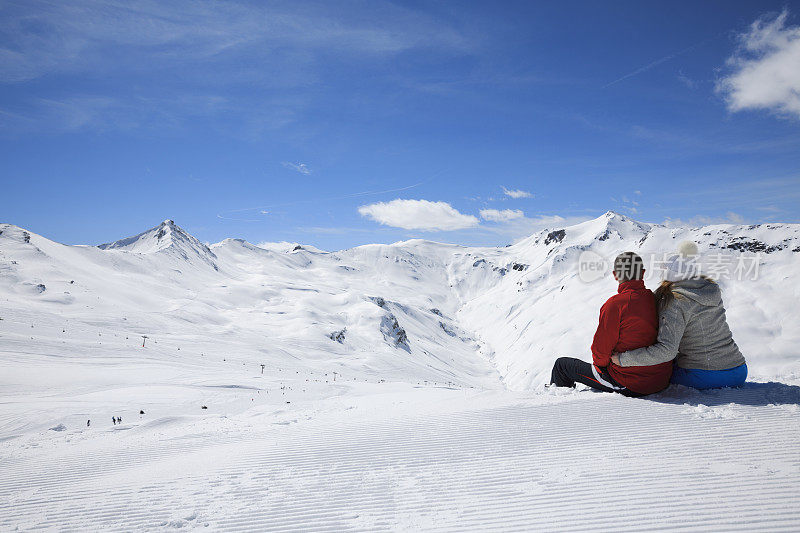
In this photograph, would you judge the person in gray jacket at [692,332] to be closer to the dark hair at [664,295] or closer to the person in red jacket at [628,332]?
the dark hair at [664,295]

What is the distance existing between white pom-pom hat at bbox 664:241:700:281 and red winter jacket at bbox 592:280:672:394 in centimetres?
51

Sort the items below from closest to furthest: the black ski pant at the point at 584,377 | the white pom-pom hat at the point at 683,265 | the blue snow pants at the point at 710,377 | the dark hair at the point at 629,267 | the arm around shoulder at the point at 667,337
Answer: the white pom-pom hat at the point at 683,265
the arm around shoulder at the point at 667,337
the dark hair at the point at 629,267
the blue snow pants at the point at 710,377
the black ski pant at the point at 584,377

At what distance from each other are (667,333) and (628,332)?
0.59 meters

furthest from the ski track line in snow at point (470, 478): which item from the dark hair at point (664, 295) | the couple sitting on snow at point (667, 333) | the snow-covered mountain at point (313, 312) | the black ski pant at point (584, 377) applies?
the snow-covered mountain at point (313, 312)

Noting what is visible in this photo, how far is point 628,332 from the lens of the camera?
7.09 metres

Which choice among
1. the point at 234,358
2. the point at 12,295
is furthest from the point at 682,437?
the point at 12,295

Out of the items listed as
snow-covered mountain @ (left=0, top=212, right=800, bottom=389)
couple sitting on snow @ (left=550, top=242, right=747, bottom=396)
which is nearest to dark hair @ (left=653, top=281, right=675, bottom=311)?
couple sitting on snow @ (left=550, top=242, right=747, bottom=396)

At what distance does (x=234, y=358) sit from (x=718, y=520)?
47.7 metres

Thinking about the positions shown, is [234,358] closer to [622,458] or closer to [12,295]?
[12,295]

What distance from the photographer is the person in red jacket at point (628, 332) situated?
700cm

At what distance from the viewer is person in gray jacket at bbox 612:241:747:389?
673 cm

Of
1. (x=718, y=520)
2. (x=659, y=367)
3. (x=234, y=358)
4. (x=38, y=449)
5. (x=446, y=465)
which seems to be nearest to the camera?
(x=718, y=520)

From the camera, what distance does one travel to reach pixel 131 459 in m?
8.26

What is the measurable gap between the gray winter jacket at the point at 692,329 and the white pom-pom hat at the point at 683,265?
0.14 m
